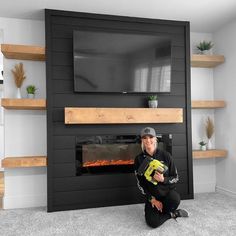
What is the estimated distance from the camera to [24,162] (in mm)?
3229

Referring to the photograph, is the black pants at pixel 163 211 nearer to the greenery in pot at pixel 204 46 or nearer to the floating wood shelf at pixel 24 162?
the floating wood shelf at pixel 24 162

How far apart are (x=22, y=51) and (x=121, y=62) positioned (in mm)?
1219

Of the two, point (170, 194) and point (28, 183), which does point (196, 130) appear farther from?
point (28, 183)

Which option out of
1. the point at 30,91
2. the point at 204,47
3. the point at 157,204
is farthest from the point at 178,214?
the point at 204,47

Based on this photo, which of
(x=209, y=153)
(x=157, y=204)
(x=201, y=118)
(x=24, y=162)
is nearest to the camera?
(x=157, y=204)

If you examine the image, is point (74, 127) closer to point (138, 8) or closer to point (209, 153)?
point (138, 8)

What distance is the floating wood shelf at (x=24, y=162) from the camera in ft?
10.5

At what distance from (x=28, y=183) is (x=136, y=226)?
1604mm

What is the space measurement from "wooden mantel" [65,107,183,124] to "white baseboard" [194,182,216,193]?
1.17m

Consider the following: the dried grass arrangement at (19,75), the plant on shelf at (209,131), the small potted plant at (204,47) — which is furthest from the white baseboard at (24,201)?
the small potted plant at (204,47)

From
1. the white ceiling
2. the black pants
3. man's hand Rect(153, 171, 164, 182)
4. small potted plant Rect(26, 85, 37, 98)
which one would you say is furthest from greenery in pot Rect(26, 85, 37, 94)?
the black pants

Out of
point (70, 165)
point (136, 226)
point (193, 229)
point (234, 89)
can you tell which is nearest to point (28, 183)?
point (70, 165)

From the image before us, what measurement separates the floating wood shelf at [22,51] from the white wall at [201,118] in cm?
229

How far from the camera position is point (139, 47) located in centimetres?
349
